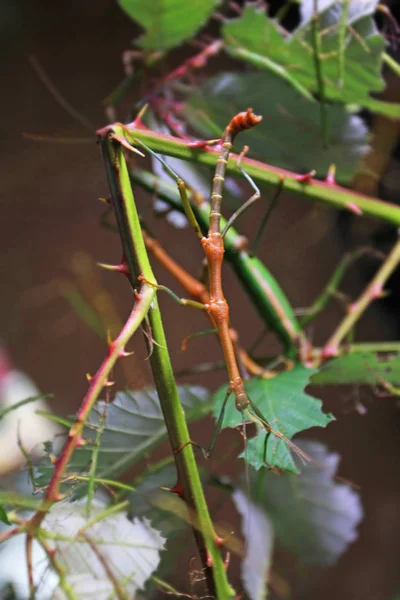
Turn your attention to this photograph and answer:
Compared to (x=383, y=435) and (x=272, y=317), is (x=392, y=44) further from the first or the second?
(x=383, y=435)

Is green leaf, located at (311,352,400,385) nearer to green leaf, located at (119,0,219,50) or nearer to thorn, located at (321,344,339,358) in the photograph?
thorn, located at (321,344,339,358)

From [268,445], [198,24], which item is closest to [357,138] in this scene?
[198,24]

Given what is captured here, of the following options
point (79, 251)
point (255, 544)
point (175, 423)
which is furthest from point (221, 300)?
point (79, 251)

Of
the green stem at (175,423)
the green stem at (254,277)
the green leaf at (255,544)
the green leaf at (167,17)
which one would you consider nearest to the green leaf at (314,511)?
the green leaf at (255,544)

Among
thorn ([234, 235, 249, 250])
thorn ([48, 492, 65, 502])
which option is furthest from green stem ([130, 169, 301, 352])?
thorn ([48, 492, 65, 502])

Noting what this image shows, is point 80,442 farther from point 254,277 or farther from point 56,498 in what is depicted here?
point 254,277

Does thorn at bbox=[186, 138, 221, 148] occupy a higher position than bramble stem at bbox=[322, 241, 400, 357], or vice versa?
thorn at bbox=[186, 138, 221, 148]

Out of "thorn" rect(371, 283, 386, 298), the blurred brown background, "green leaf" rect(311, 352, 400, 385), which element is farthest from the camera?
the blurred brown background
